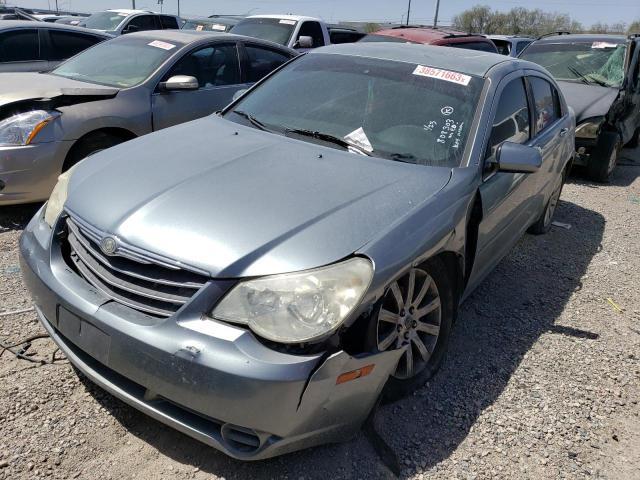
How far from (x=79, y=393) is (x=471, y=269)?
2071 millimetres

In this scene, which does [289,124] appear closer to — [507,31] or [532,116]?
[532,116]

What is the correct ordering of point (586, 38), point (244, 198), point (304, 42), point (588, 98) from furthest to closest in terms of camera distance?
point (304, 42) → point (586, 38) → point (588, 98) → point (244, 198)

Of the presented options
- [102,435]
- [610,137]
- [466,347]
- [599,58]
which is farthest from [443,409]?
[599,58]

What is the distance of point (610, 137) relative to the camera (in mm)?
7312

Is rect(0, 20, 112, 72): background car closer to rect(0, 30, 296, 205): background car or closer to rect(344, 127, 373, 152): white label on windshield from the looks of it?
rect(0, 30, 296, 205): background car

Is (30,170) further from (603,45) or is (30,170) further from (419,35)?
(603,45)

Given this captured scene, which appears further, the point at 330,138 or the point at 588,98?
the point at 588,98

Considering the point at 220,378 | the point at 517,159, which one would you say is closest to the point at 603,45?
the point at 517,159

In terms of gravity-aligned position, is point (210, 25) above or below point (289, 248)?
above

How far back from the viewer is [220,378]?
1.93 meters

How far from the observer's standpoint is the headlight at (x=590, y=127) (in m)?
7.22

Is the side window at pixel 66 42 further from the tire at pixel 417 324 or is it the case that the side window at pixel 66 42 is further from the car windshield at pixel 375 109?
the tire at pixel 417 324

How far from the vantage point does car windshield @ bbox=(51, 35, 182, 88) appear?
17.4 feet

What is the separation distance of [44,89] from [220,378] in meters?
3.78
